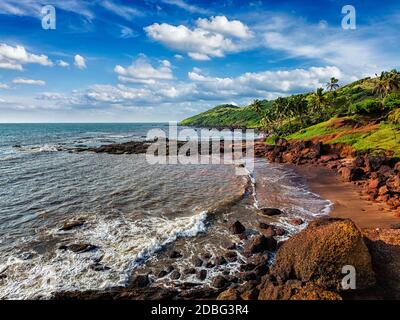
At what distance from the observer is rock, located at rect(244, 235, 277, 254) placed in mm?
20422

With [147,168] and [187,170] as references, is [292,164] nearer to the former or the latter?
[187,170]

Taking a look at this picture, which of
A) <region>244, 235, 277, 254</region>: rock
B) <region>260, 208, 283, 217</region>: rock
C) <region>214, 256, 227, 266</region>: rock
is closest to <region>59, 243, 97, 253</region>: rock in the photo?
<region>214, 256, 227, 266</region>: rock

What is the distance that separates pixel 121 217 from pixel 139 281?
38.3 ft

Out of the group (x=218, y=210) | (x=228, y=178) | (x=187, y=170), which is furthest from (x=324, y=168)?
(x=218, y=210)

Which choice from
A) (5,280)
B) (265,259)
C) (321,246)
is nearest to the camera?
(321,246)

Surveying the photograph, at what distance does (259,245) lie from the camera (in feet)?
67.3

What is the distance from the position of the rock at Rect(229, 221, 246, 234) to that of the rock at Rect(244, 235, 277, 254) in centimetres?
260

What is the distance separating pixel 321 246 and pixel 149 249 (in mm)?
11722

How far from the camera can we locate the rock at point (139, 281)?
1680cm

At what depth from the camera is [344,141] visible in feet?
203

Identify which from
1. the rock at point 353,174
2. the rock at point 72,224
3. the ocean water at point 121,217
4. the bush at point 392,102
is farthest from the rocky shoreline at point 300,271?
the bush at point 392,102

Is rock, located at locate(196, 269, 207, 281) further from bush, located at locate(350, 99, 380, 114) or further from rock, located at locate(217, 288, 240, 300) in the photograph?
bush, located at locate(350, 99, 380, 114)
